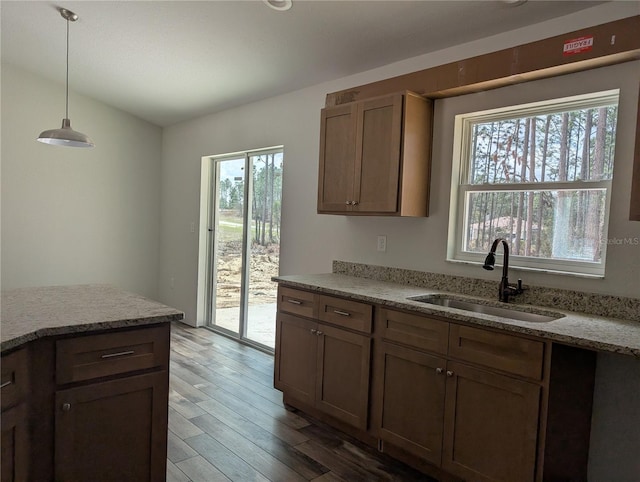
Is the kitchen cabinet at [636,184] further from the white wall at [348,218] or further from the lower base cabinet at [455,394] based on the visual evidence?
the lower base cabinet at [455,394]

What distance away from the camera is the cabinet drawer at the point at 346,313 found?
2.55 m

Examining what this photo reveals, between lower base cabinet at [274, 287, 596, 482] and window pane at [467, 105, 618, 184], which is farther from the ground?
window pane at [467, 105, 618, 184]

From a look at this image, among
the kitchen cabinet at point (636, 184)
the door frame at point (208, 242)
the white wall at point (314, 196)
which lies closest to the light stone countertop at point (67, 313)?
the white wall at point (314, 196)

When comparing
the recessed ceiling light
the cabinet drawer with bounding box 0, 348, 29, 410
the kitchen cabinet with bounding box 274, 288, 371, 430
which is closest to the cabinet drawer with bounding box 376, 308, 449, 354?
the kitchen cabinet with bounding box 274, 288, 371, 430

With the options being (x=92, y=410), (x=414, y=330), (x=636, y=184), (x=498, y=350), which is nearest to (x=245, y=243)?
(x=414, y=330)

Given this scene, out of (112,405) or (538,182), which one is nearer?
(112,405)

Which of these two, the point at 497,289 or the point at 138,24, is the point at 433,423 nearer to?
the point at 497,289

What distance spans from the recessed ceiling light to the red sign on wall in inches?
58.7

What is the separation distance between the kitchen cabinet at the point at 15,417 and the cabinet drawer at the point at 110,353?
12 cm

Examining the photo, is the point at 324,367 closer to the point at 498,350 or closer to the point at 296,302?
the point at 296,302

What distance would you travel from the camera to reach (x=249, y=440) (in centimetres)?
264

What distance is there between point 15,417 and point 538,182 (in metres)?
2.65

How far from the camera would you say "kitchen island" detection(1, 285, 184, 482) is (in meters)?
1.53

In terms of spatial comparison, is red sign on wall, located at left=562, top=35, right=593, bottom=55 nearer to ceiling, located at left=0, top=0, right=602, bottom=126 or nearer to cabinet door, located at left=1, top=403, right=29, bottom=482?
ceiling, located at left=0, top=0, right=602, bottom=126
